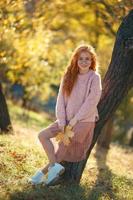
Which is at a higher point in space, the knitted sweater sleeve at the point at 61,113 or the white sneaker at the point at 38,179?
the knitted sweater sleeve at the point at 61,113

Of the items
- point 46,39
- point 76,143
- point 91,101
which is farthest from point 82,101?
point 46,39

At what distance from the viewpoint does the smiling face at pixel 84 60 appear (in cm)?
820

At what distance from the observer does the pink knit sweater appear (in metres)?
8.07

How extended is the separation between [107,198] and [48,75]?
16.8 metres

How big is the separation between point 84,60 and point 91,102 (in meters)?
0.68

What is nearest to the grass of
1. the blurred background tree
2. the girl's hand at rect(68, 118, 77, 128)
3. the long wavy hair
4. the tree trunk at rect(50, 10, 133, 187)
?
the tree trunk at rect(50, 10, 133, 187)

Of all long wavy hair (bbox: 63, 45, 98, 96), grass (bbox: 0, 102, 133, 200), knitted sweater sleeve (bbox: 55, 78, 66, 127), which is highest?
long wavy hair (bbox: 63, 45, 98, 96)

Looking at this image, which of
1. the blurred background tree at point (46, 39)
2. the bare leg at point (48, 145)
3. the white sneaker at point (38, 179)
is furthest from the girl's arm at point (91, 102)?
the blurred background tree at point (46, 39)

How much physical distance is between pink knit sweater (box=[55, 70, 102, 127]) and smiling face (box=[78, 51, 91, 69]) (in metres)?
0.12

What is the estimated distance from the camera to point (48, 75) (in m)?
24.9

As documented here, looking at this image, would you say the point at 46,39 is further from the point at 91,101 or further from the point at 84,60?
the point at 91,101

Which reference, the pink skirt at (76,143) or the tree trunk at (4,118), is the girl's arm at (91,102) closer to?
the pink skirt at (76,143)

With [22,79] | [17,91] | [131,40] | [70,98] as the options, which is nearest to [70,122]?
[70,98]

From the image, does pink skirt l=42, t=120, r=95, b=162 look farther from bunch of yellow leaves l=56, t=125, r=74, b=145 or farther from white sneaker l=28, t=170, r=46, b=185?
white sneaker l=28, t=170, r=46, b=185
